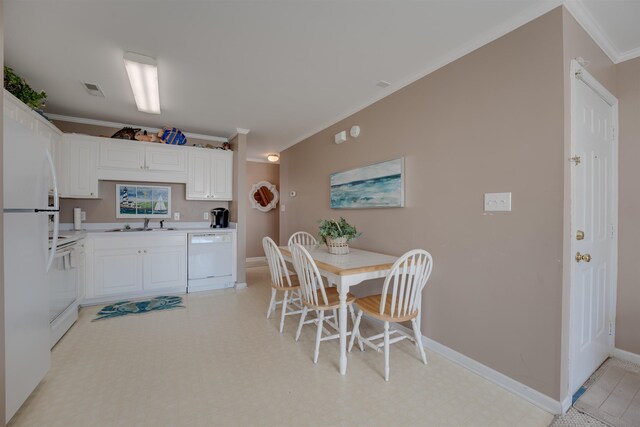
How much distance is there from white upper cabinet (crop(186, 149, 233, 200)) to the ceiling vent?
1.31m

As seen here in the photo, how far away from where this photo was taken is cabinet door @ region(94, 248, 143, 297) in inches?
130

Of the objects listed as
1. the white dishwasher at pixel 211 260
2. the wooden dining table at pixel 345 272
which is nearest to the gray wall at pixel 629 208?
the wooden dining table at pixel 345 272

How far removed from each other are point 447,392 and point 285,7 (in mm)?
2685

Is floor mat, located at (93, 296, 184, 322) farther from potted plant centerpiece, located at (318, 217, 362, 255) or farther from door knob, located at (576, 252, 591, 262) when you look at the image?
door knob, located at (576, 252, 591, 262)

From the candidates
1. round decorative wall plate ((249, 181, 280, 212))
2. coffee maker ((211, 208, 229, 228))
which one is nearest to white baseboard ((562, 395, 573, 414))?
coffee maker ((211, 208, 229, 228))

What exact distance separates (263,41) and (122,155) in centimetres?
288

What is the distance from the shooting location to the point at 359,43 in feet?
6.64

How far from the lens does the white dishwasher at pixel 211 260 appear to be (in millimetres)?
3830

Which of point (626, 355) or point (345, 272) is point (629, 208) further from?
point (345, 272)

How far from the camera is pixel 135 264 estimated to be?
3.49 m

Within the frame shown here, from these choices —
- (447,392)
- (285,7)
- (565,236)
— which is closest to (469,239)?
(565,236)

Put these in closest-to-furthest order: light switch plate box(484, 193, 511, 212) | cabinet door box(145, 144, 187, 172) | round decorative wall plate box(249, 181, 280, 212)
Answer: light switch plate box(484, 193, 511, 212) → cabinet door box(145, 144, 187, 172) → round decorative wall plate box(249, 181, 280, 212)

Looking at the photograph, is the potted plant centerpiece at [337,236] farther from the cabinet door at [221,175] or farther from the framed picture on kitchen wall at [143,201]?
the framed picture on kitchen wall at [143,201]

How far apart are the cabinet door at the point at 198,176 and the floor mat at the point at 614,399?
450 cm
